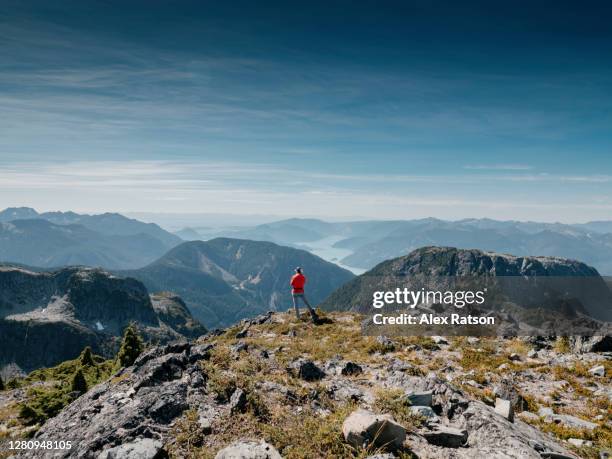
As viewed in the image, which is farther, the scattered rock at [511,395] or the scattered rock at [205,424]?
the scattered rock at [511,395]

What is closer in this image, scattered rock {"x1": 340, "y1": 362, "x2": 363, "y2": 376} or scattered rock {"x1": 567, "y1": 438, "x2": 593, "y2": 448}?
scattered rock {"x1": 567, "y1": 438, "x2": 593, "y2": 448}

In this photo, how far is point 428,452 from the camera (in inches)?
340

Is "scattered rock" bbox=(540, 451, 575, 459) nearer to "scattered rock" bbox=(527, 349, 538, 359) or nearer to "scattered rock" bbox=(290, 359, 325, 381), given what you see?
"scattered rock" bbox=(290, 359, 325, 381)

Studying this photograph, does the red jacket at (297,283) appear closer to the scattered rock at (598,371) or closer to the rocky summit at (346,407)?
the rocky summit at (346,407)

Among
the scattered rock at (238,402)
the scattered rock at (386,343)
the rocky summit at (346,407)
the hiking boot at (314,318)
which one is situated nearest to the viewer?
the rocky summit at (346,407)

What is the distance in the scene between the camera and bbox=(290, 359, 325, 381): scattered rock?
574 inches

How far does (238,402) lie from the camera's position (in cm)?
1080

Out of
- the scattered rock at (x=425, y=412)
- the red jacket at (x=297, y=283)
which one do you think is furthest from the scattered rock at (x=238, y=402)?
the red jacket at (x=297, y=283)

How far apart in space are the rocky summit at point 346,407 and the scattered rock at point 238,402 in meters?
0.04

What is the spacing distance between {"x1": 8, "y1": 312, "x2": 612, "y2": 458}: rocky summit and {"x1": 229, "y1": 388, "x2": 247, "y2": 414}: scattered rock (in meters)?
0.04

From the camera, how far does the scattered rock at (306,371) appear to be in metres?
14.6

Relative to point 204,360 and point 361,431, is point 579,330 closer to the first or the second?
point 361,431

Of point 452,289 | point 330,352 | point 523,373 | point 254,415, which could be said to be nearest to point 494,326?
point 452,289

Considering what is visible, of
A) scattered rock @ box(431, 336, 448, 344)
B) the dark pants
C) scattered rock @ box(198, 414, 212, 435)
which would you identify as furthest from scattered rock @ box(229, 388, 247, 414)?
scattered rock @ box(431, 336, 448, 344)
